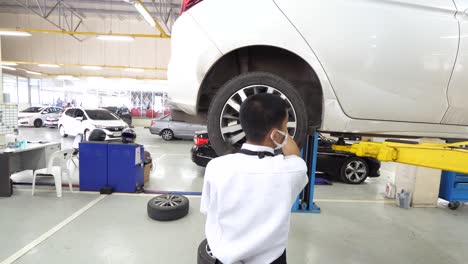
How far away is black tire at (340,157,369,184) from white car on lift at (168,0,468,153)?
3490 mm

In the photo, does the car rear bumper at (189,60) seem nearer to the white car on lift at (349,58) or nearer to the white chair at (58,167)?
the white car on lift at (349,58)

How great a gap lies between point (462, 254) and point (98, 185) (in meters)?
4.82

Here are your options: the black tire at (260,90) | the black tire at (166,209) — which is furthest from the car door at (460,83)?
the black tire at (166,209)

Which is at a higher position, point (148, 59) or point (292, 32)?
point (148, 59)

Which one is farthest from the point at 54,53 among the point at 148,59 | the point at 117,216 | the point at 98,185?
the point at 117,216

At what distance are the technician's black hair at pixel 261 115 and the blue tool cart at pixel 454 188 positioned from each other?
165 inches

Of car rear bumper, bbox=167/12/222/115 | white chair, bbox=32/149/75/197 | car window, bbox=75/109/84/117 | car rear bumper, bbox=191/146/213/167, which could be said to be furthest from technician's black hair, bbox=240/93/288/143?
car window, bbox=75/109/84/117

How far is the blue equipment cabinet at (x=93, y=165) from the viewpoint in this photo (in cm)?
397

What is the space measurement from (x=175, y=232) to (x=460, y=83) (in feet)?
9.17

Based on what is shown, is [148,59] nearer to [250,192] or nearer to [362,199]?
[362,199]

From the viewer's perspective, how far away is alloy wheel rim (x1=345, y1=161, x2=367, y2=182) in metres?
5.04

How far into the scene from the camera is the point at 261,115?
0.99 m

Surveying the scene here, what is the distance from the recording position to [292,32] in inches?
57.0

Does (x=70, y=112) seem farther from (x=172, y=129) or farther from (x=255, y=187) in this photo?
(x=255, y=187)
